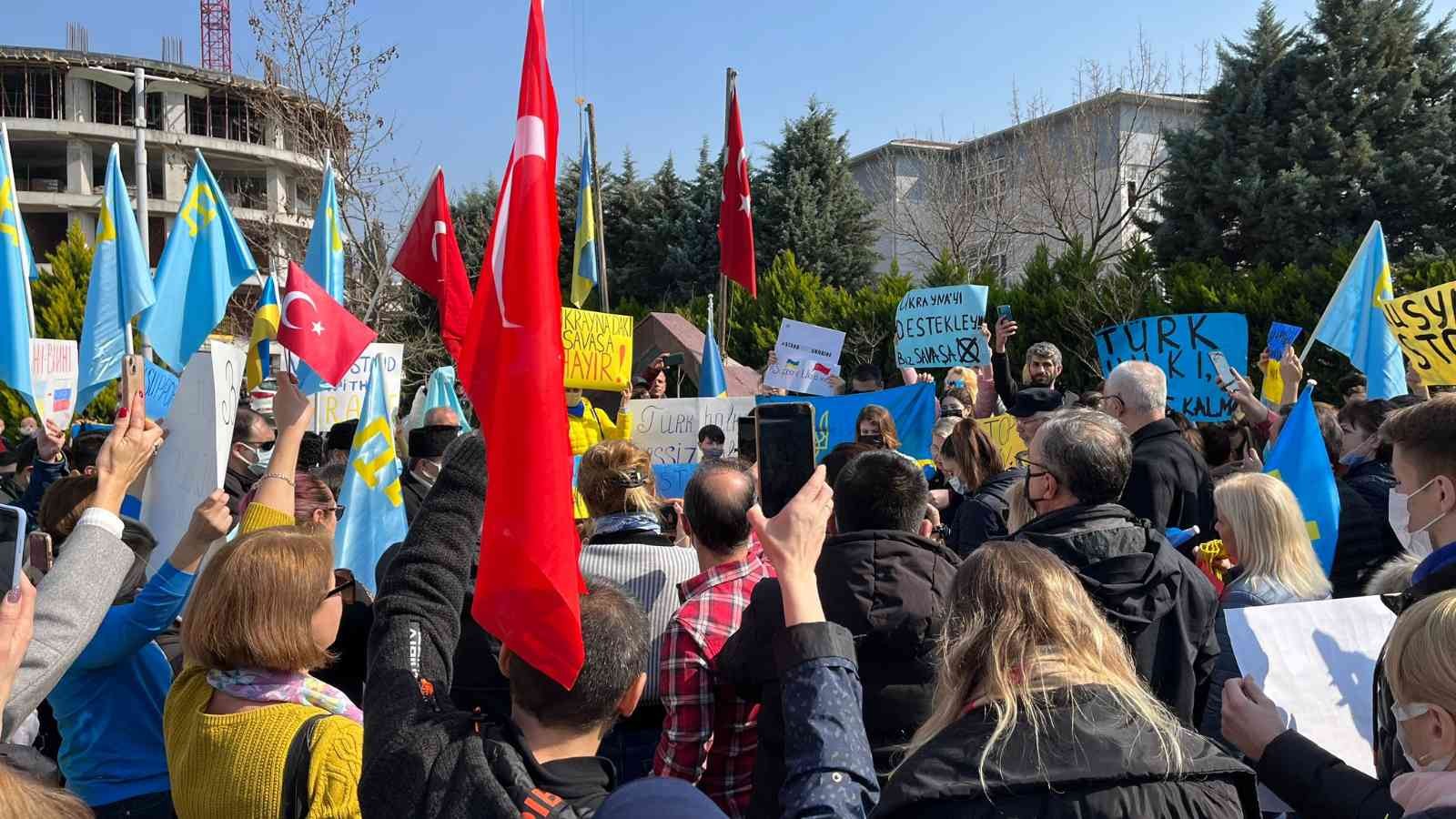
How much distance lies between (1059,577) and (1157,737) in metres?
0.35

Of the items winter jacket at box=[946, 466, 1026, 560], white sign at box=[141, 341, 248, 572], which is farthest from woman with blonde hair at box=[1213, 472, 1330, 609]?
Result: white sign at box=[141, 341, 248, 572]

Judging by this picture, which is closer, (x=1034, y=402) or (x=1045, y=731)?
(x=1045, y=731)

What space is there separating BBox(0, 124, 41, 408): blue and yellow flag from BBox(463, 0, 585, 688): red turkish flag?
601 centimetres

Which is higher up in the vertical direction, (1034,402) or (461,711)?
(1034,402)

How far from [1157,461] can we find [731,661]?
2.78 m

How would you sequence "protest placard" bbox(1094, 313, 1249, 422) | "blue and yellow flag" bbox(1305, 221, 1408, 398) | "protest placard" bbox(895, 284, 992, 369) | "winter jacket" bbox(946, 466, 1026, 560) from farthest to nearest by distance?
"protest placard" bbox(895, 284, 992, 369) → "protest placard" bbox(1094, 313, 1249, 422) → "blue and yellow flag" bbox(1305, 221, 1408, 398) → "winter jacket" bbox(946, 466, 1026, 560)

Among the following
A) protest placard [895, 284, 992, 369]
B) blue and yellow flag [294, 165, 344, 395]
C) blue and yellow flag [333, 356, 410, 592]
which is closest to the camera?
blue and yellow flag [333, 356, 410, 592]

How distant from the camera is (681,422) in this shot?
395 inches

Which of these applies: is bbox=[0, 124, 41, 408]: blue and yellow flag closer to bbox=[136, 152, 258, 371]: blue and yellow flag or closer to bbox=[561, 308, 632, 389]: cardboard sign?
bbox=[136, 152, 258, 371]: blue and yellow flag

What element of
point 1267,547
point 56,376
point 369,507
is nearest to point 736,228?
point 56,376

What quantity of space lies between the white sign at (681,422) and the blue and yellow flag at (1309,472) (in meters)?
5.23

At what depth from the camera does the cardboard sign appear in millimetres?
9758

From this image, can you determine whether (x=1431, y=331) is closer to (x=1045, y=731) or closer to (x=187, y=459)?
(x=1045, y=731)

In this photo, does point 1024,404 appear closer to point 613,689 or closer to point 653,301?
point 613,689
